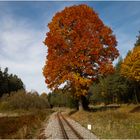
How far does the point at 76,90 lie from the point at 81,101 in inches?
127

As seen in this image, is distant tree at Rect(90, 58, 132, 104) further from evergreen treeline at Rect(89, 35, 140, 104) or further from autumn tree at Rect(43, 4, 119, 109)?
autumn tree at Rect(43, 4, 119, 109)

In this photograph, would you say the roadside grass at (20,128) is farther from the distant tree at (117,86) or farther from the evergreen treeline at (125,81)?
the distant tree at (117,86)

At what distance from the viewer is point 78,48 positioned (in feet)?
138

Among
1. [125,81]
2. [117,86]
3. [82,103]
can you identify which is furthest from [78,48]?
[117,86]

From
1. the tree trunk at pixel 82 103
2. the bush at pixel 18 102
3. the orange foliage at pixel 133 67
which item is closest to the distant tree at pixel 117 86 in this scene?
the bush at pixel 18 102

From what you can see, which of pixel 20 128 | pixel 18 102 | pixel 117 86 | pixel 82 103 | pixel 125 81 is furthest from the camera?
pixel 117 86

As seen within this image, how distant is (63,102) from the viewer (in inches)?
7077

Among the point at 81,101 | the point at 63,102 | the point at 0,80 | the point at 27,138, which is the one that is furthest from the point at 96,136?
the point at 63,102

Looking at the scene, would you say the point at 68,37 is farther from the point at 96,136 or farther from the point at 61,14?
the point at 96,136

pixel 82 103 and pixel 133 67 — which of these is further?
pixel 133 67

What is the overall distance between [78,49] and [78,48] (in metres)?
0.13

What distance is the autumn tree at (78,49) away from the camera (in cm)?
4231

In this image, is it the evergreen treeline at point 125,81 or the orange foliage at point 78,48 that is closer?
the orange foliage at point 78,48

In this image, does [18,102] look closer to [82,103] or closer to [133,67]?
[133,67]
